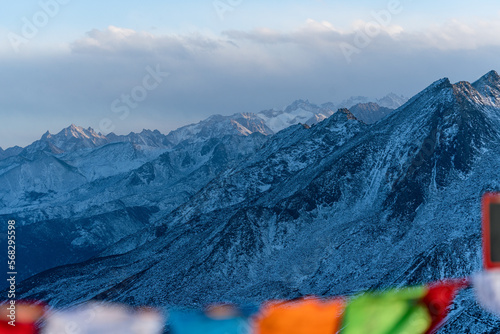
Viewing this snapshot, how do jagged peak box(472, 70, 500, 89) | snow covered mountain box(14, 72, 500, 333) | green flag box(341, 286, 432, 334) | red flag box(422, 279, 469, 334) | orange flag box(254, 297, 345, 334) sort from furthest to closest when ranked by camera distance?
jagged peak box(472, 70, 500, 89)
snow covered mountain box(14, 72, 500, 333)
orange flag box(254, 297, 345, 334)
green flag box(341, 286, 432, 334)
red flag box(422, 279, 469, 334)

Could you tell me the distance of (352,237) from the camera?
5074 inches

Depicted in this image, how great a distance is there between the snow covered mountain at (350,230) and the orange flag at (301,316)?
405cm

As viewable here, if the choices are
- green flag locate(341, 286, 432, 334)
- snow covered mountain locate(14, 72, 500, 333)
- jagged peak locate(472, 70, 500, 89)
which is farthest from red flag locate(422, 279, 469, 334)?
jagged peak locate(472, 70, 500, 89)

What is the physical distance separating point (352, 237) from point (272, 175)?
69958 millimetres

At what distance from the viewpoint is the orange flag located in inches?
3853

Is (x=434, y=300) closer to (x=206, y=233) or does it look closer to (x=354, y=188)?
(x=354, y=188)

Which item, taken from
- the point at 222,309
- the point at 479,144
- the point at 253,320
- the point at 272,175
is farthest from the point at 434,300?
the point at 272,175

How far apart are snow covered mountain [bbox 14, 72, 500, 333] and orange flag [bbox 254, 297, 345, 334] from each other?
4.05 meters

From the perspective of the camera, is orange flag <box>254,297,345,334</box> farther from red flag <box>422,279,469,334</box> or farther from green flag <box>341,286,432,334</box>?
red flag <box>422,279,469,334</box>

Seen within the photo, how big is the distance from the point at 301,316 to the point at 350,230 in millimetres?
30740

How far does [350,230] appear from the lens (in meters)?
132

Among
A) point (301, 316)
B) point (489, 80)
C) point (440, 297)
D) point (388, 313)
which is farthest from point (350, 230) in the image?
point (489, 80)

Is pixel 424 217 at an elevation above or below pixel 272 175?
below

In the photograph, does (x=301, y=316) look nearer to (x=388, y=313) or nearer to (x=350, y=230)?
(x=388, y=313)
